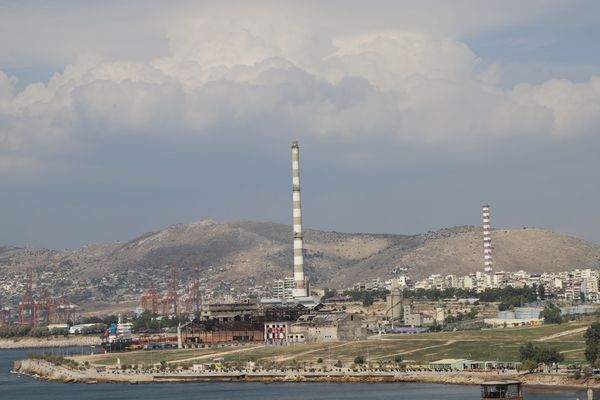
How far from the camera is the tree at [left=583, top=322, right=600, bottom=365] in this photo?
137m

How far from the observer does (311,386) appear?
146000mm

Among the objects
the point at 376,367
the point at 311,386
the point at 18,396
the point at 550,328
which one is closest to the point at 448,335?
the point at 550,328

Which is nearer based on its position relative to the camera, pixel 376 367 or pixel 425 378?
pixel 425 378

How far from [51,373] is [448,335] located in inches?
2225

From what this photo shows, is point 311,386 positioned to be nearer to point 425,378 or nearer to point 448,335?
point 425,378

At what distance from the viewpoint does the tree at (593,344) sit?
13738cm

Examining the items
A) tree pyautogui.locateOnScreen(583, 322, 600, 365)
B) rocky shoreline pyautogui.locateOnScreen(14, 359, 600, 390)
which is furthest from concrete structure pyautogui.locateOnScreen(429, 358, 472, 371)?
tree pyautogui.locateOnScreen(583, 322, 600, 365)

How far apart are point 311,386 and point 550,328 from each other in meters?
58.4

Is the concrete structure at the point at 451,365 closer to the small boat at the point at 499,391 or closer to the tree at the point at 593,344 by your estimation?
the tree at the point at 593,344

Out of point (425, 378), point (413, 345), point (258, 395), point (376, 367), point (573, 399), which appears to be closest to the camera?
point (573, 399)

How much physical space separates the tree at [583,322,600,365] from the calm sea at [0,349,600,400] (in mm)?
13021

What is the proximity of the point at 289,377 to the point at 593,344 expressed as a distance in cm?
3604

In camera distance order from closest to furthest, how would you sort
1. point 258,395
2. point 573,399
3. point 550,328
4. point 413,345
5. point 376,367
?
point 573,399
point 258,395
point 376,367
point 413,345
point 550,328

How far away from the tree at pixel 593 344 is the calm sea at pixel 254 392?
13.0 meters
